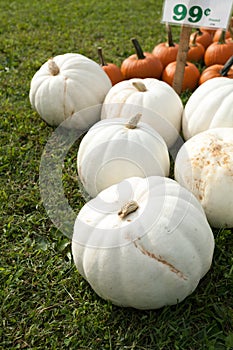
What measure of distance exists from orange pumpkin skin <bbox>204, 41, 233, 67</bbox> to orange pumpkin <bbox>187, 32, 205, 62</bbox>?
172 mm

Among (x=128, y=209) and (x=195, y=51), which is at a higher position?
(x=128, y=209)

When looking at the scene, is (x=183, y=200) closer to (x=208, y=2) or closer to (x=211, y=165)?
(x=211, y=165)

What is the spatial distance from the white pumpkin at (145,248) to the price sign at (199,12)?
1.55 m

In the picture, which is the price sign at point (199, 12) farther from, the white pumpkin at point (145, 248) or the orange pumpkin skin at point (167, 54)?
the white pumpkin at point (145, 248)

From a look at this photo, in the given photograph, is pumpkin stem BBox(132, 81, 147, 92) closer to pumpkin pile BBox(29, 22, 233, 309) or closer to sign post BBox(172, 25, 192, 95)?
pumpkin pile BBox(29, 22, 233, 309)

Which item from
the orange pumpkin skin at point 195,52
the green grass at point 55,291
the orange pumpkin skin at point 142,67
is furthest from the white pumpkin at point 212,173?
the orange pumpkin skin at point 195,52

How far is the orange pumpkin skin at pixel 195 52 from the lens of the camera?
174 inches

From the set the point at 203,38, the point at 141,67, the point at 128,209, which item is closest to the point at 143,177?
the point at 128,209

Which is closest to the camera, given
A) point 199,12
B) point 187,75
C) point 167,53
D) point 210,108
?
point 210,108

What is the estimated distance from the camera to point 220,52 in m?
4.20

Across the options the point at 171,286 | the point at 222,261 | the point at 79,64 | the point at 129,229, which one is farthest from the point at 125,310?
the point at 79,64

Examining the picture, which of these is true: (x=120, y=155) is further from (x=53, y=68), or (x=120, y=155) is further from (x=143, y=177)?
(x=53, y=68)

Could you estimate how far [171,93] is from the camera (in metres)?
2.99

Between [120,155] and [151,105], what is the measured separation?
59 cm
